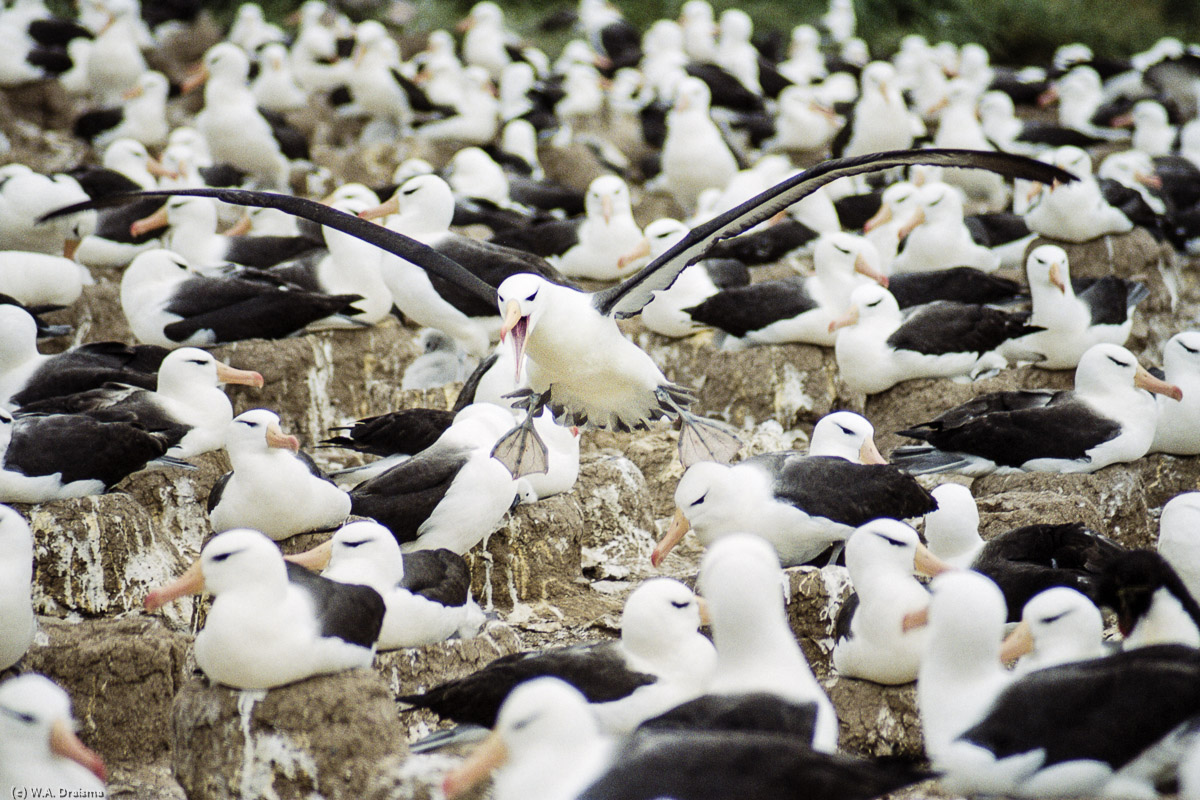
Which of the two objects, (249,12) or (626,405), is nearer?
(626,405)

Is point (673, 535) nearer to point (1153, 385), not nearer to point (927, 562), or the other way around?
point (927, 562)

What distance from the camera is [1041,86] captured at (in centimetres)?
2262

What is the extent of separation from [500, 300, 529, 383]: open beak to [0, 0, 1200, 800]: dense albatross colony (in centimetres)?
3

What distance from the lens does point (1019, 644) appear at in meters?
5.34

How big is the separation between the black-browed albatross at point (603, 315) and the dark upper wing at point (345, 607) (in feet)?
4.78

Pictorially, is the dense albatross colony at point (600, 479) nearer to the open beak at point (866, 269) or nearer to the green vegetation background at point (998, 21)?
the open beak at point (866, 269)

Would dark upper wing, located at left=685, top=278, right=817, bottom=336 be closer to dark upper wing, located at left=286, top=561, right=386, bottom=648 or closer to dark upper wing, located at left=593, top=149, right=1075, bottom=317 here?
dark upper wing, located at left=593, top=149, right=1075, bottom=317

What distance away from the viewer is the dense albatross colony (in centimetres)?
479

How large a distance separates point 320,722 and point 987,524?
13.4 feet

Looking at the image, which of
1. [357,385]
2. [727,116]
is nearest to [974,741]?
[357,385]

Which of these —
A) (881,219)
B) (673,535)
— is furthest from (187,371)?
(881,219)

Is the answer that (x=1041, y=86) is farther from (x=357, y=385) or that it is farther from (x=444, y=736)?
(x=444, y=736)

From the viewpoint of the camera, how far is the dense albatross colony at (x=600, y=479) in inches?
189

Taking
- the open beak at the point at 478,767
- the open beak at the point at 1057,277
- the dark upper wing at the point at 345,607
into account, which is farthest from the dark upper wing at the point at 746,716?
the open beak at the point at 1057,277
